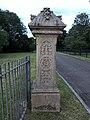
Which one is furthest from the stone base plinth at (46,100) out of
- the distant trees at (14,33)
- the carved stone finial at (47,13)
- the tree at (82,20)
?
the distant trees at (14,33)

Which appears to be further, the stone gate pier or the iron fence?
the stone gate pier

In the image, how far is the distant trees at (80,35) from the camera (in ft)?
153

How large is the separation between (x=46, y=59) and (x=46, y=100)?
1.06 metres

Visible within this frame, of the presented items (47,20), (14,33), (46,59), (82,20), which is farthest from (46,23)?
(14,33)

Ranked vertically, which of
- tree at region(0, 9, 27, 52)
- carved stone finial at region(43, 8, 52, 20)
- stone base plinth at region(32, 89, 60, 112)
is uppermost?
tree at region(0, 9, 27, 52)

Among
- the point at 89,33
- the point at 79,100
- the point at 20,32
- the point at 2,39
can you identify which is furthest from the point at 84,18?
the point at 79,100

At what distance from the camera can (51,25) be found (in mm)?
5820

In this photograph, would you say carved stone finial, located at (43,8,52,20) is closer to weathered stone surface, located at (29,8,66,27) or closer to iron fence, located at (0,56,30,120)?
weathered stone surface, located at (29,8,66,27)

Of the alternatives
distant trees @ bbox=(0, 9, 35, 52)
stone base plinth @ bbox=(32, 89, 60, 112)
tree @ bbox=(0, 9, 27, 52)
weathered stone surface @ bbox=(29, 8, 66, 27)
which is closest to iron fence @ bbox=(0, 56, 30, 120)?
stone base plinth @ bbox=(32, 89, 60, 112)

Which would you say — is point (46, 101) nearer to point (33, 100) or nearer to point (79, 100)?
point (33, 100)

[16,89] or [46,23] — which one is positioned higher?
[46,23]

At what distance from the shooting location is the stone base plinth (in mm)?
6070

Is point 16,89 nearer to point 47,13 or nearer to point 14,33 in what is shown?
point 47,13

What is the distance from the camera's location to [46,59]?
6086 millimetres
